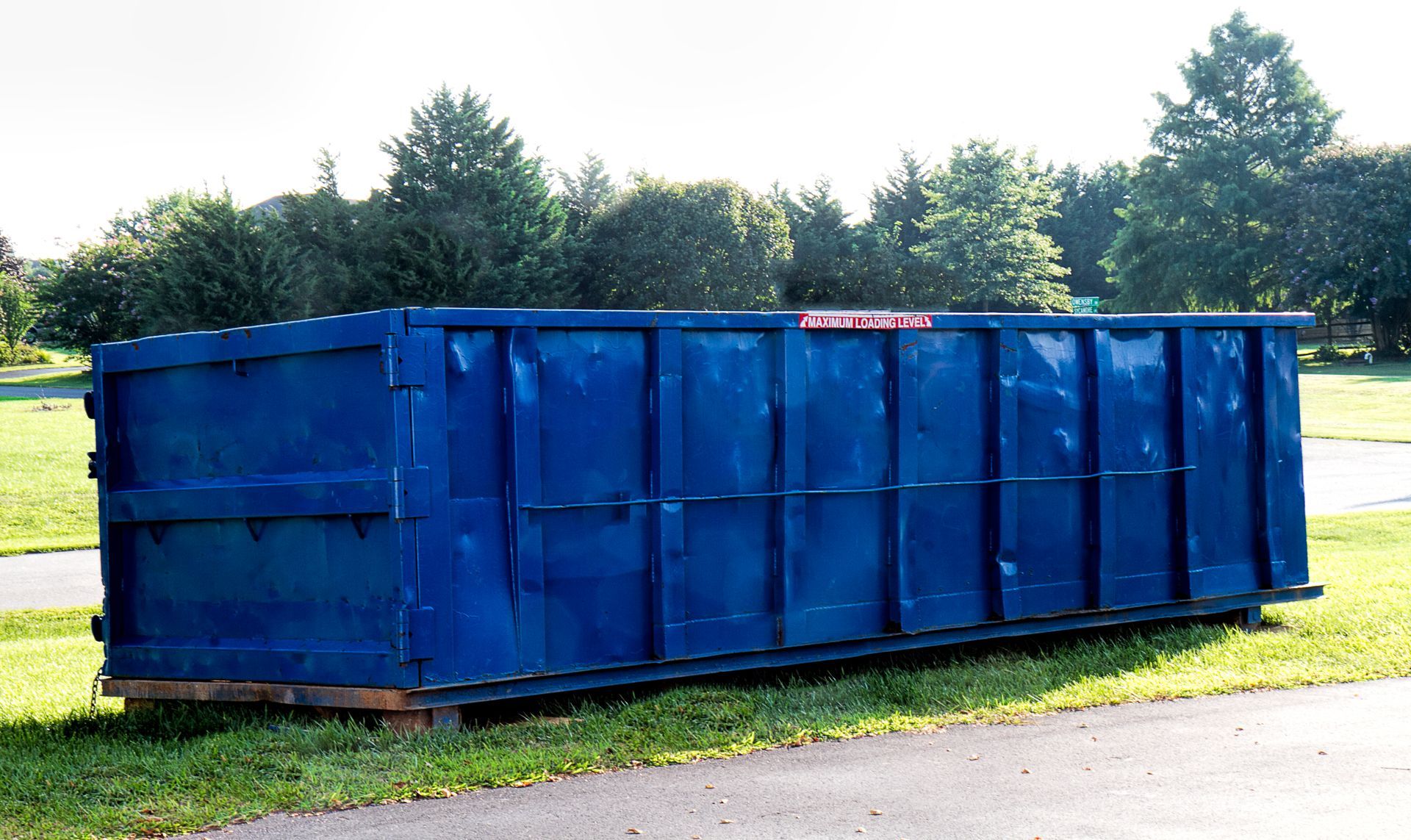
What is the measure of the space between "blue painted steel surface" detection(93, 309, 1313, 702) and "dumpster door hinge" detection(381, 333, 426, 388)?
16 mm

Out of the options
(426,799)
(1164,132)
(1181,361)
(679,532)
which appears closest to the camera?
(426,799)

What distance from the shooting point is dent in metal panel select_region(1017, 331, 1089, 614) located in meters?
7.38

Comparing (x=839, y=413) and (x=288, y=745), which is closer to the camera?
(x=288, y=745)

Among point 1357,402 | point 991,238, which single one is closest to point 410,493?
point 1357,402

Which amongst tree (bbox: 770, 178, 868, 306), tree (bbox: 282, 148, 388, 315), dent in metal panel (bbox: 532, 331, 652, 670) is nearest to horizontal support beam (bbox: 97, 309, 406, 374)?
dent in metal panel (bbox: 532, 331, 652, 670)

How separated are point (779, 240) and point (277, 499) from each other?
2098 inches

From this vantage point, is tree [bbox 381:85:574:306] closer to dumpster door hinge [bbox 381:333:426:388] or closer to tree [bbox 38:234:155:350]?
tree [bbox 38:234:155:350]

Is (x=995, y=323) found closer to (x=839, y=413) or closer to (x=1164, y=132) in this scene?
(x=839, y=413)

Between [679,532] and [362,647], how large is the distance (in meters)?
1.62

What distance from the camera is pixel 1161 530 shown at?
7.82m

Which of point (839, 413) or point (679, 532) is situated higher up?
point (839, 413)

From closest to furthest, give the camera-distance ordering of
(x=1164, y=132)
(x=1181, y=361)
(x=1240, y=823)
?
(x=1240, y=823) < (x=1181, y=361) < (x=1164, y=132)

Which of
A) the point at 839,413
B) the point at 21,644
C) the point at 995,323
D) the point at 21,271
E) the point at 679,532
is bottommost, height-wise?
the point at 21,644

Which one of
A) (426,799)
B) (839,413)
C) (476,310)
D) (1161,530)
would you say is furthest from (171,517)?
(1161,530)
